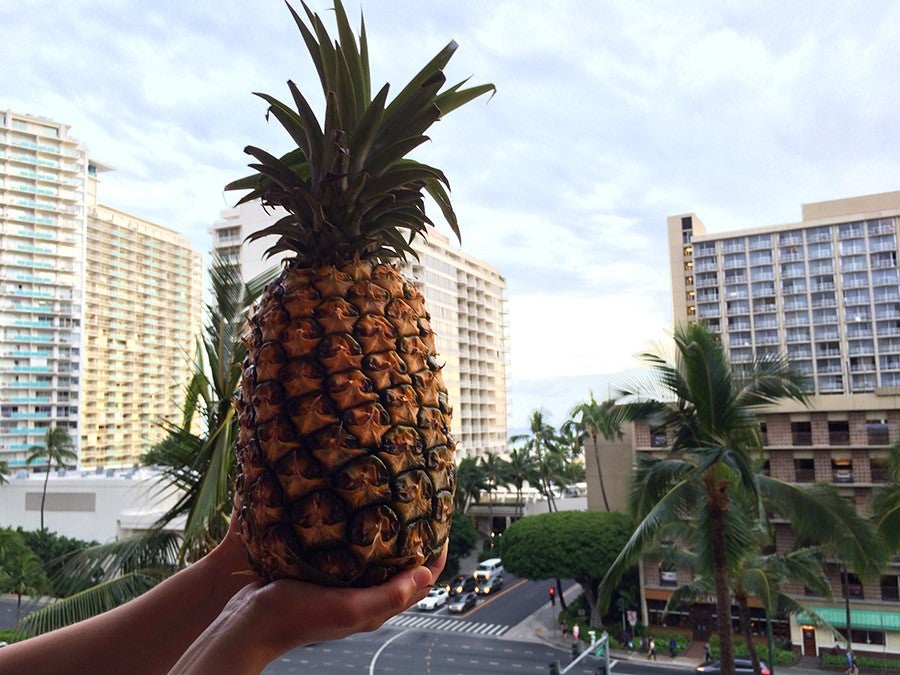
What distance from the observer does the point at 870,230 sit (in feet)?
190

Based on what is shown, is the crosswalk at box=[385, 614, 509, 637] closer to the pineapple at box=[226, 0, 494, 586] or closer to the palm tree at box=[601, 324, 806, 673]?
the palm tree at box=[601, 324, 806, 673]

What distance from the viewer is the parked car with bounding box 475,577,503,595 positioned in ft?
105

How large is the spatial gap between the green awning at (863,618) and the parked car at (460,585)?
14533 mm

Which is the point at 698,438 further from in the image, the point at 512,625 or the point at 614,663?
the point at 512,625

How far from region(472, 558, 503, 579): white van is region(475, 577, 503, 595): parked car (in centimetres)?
20

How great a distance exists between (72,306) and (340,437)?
6666 cm

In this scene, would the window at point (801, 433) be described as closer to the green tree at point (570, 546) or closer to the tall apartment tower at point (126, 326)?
the green tree at point (570, 546)

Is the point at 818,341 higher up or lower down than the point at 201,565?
higher up

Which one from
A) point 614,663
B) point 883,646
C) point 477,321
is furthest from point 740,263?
point 614,663

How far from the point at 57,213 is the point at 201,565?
67064mm

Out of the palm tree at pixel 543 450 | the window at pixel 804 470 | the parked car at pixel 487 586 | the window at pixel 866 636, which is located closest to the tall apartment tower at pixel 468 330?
the palm tree at pixel 543 450

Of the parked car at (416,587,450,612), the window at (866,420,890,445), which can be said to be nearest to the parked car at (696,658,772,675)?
the window at (866,420,890,445)

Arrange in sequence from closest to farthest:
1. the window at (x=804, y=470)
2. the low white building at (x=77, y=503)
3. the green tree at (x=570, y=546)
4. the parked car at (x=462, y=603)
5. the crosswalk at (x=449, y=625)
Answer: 1. the window at (x=804, y=470)
2. the green tree at (x=570, y=546)
3. the crosswalk at (x=449, y=625)
4. the parked car at (x=462, y=603)
5. the low white building at (x=77, y=503)

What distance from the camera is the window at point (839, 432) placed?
76.8 ft
